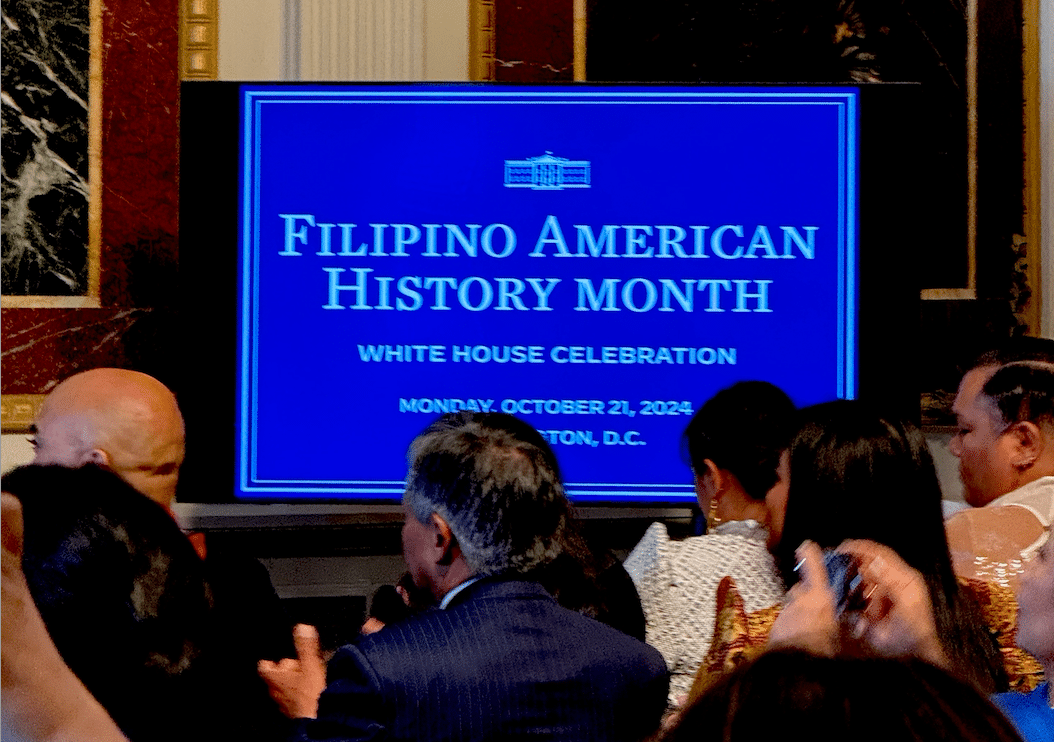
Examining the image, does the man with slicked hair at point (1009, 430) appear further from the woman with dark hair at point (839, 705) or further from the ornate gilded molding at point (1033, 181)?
the woman with dark hair at point (839, 705)

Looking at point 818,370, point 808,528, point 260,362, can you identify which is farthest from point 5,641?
point 818,370

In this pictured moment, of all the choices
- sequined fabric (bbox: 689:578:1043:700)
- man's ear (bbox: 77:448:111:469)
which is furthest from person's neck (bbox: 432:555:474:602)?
man's ear (bbox: 77:448:111:469)

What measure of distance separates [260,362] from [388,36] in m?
1.14

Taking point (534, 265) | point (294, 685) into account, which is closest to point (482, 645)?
point (294, 685)

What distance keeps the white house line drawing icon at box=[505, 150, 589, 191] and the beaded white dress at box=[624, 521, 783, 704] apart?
153cm

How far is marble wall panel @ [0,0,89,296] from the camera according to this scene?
3.88 m

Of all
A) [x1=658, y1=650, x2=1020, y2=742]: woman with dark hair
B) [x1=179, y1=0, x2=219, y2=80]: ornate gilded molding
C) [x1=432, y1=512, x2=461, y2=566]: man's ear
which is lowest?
[x1=432, y1=512, x2=461, y2=566]: man's ear

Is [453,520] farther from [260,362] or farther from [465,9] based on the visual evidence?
[465,9]

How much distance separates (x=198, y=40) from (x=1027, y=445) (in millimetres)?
2681

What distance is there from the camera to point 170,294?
3.95m

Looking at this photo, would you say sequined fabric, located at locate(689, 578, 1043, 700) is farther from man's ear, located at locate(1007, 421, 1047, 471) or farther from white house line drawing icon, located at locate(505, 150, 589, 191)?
white house line drawing icon, located at locate(505, 150, 589, 191)

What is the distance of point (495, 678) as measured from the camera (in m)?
1.72

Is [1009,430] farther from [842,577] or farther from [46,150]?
[46,150]

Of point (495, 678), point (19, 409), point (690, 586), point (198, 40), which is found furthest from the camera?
point (198, 40)
